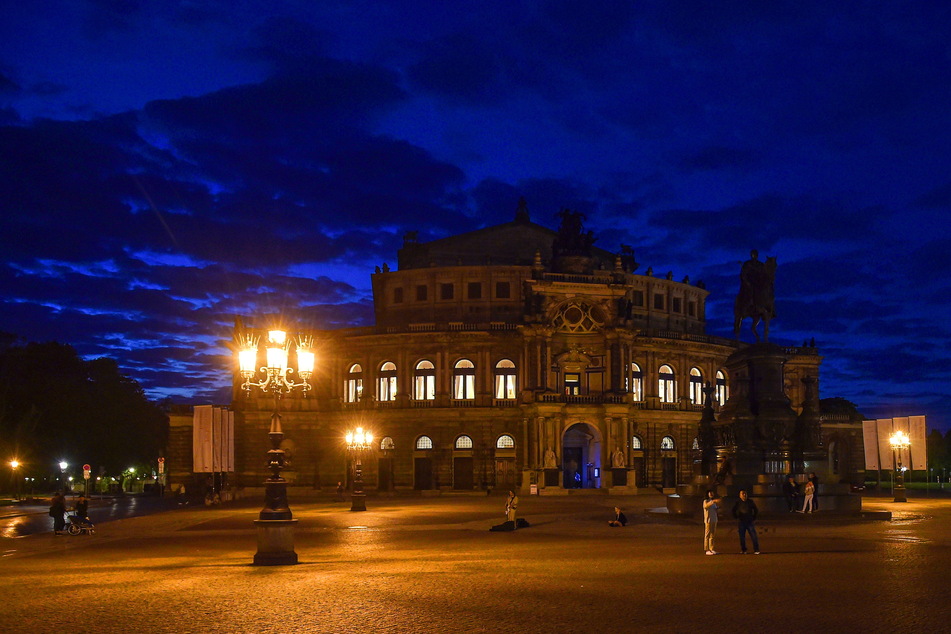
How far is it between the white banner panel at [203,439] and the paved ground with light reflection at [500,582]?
27.3 m

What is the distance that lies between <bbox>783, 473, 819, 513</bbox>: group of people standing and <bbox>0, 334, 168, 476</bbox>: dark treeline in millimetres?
59467

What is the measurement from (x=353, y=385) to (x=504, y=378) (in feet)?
44.6

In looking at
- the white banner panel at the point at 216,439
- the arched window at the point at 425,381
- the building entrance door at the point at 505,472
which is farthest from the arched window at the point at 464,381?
the white banner panel at the point at 216,439

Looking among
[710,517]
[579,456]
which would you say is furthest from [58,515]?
[579,456]

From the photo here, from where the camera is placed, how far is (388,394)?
7719 centimetres

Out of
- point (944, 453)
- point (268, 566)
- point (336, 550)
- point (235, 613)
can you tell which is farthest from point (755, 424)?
point (944, 453)

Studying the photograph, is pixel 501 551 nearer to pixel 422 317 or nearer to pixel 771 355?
pixel 771 355

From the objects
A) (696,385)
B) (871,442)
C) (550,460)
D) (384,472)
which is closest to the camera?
(871,442)

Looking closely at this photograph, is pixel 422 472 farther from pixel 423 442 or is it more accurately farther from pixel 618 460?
pixel 618 460

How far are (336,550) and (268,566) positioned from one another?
183 inches

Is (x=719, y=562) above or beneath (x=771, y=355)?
beneath

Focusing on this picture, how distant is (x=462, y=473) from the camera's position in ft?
243

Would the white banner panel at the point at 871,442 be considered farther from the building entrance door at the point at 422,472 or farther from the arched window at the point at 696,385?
the building entrance door at the point at 422,472

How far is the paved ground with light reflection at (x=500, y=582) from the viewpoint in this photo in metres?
13.3
